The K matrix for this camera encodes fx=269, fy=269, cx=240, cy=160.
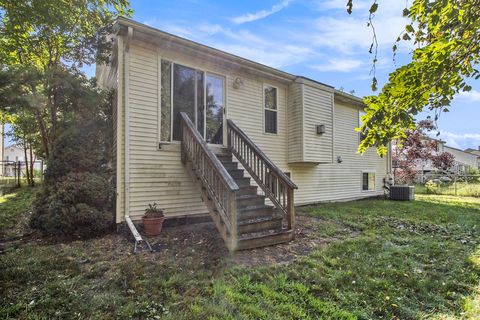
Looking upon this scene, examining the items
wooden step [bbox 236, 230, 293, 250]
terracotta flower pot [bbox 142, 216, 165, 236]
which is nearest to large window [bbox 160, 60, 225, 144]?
terracotta flower pot [bbox 142, 216, 165, 236]

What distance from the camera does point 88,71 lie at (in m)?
7.88

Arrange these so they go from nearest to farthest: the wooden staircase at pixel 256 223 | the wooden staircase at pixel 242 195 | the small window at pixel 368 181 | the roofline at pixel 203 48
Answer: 1. the wooden staircase at pixel 242 195
2. the wooden staircase at pixel 256 223
3. the roofline at pixel 203 48
4. the small window at pixel 368 181

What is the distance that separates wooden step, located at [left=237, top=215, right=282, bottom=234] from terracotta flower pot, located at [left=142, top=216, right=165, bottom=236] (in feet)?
5.42

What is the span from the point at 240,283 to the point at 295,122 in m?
5.83

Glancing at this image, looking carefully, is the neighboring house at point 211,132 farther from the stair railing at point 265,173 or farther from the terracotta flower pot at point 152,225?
the terracotta flower pot at point 152,225

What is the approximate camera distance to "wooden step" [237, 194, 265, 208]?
5169 mm

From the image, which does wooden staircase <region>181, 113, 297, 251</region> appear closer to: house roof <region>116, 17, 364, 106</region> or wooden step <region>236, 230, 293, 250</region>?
wooden step <region>236, 230, 293, 250</region>

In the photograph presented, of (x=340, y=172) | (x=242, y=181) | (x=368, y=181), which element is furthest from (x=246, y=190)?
(x=368, y=181)

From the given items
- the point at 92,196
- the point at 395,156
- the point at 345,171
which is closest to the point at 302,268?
the point at 92,196

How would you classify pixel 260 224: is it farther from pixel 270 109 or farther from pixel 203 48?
pixel 270 109

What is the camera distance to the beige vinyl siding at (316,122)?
8.04 m

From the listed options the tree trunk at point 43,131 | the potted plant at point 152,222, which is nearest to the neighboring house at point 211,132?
the potted plant at point 152,222

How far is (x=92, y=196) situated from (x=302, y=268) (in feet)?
13.0

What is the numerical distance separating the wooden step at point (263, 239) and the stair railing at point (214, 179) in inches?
9.2
